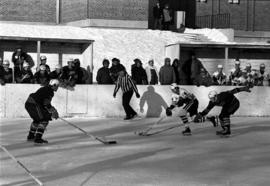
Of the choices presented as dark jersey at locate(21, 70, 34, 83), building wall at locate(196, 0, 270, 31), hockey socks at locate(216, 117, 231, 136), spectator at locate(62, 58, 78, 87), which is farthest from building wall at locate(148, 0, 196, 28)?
hockey socks at locate(216, 117, 231, 136)

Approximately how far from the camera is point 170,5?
3272cm

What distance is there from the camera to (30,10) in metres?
30.0

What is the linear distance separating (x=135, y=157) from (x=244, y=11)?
29.0 meters

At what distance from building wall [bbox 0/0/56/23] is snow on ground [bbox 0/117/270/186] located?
15.6 metres

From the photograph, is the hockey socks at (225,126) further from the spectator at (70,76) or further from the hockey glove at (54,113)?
the spectator at (70,76)

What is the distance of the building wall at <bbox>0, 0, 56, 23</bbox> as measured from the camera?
29547 millimetres

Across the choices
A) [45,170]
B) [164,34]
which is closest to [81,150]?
[45,170]

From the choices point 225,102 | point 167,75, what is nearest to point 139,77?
point 167,75

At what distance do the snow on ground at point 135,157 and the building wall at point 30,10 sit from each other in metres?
15.6

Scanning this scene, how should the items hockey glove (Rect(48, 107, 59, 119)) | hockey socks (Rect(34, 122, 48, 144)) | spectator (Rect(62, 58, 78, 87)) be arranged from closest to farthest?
hockey glove (Rect(48, 107, 59, 119)), hockey socks (Rect(34, 122, 48, 144)), spectator (Rect(62, 58, 78, 87))

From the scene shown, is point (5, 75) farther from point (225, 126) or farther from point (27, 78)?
point (225, 126)

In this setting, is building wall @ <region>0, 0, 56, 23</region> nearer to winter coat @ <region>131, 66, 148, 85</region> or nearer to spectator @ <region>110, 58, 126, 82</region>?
winter coat @ <region>131, 66, 148, 85</region>

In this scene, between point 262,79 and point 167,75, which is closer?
point 167,75

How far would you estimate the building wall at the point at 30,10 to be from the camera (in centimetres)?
2955
